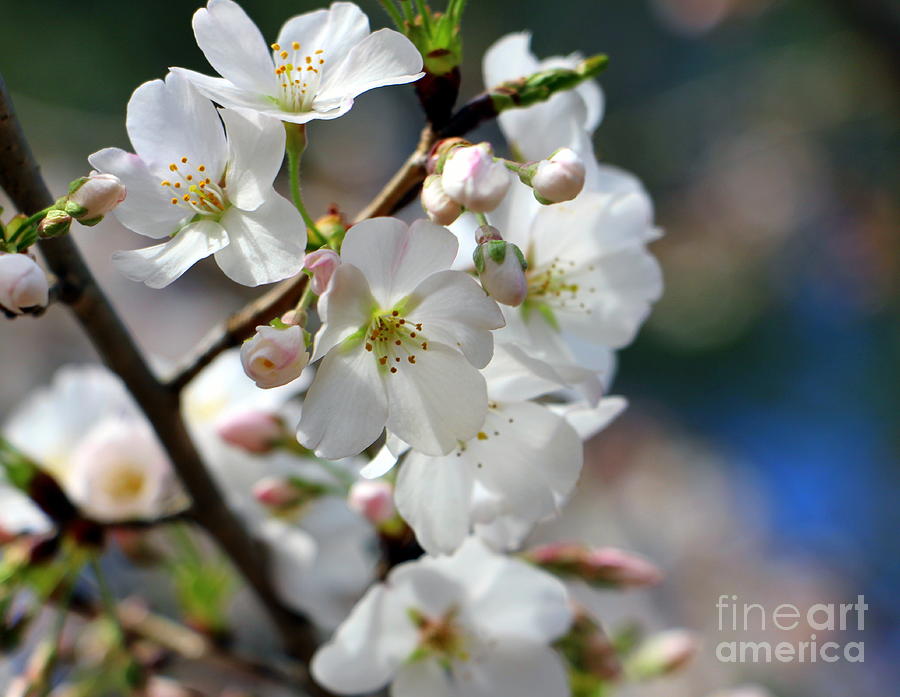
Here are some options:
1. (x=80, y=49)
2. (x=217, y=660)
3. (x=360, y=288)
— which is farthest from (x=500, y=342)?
(x=80, y=49)

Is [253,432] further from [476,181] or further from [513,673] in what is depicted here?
[476,181]

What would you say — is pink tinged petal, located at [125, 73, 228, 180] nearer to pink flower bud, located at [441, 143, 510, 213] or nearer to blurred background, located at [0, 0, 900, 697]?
pink flower bud, located at [441, 143, 510, 213]

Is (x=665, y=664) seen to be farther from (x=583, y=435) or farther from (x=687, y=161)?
(x=687, y=161)

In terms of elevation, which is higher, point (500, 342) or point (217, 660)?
point (500, 342)

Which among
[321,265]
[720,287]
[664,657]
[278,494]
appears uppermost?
[321,265]

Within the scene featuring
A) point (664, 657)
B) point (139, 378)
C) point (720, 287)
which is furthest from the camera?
point (720, 287)

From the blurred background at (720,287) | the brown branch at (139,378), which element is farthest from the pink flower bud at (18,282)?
the blurred background at (720,287)

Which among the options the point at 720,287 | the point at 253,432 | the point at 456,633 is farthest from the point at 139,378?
the point at 720,287
